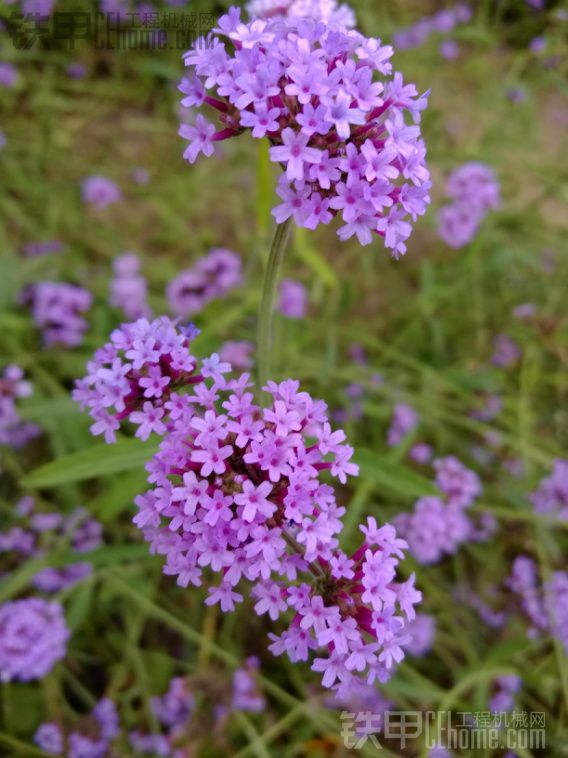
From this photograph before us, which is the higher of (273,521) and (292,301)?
(292,301)

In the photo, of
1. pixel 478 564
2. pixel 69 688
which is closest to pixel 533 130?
pixel 478 564

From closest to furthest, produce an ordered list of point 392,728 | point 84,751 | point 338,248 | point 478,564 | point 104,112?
point 84,751 < point 392,728 < point 478,564 < point 338,248 < point 104,112

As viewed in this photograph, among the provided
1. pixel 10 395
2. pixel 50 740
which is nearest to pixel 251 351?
pixel 10 395

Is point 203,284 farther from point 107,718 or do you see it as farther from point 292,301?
point 107,718

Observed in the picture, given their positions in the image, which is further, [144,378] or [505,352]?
[505,352]

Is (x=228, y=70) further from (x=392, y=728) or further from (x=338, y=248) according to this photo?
(x=338, y=248)

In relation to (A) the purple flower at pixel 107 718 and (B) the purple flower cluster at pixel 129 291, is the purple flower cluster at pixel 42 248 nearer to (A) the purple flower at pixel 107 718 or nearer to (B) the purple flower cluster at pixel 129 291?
(B) the purple flower cluster at pixel 129 291
